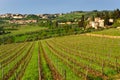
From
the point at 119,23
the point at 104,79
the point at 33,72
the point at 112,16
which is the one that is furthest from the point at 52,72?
the point at 112,16

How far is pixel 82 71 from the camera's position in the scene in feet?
108

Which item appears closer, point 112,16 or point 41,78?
point 41,78

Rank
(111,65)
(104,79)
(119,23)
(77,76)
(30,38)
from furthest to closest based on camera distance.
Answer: (30,38)
(119,23)
(111,65)
(77,76)
(104,79)

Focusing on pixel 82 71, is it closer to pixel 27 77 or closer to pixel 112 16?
pixel 27 77

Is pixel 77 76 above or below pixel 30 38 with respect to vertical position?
above

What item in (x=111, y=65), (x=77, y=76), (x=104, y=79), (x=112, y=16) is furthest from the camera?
(x=112, y=16)

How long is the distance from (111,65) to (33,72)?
8.45 m

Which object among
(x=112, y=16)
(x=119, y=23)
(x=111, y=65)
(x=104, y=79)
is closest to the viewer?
(x=104, y=79)

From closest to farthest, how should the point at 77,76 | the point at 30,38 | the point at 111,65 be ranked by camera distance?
the point at 77,76 < the point at 111,65 < the point at 30,38

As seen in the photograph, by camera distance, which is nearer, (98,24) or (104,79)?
(104,79)

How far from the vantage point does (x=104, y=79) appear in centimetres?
2820

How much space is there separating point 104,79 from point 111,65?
7.77m

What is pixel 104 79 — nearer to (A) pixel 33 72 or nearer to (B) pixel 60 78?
(B) pixel 60 78

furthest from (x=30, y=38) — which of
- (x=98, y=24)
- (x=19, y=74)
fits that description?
(x=19, y=74)
